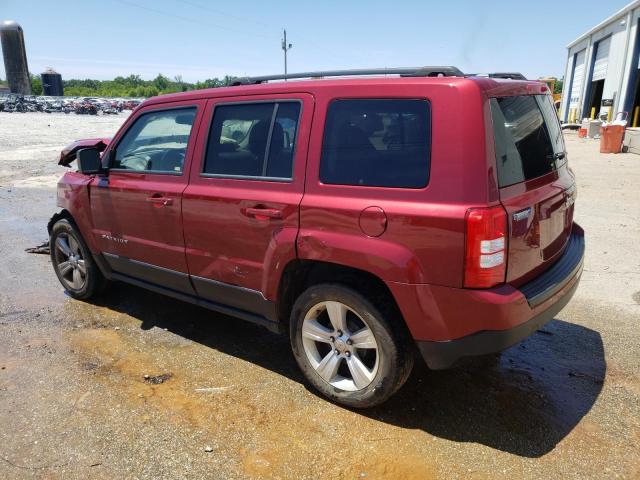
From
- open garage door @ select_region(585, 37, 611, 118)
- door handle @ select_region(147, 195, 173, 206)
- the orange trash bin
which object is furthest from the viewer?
open garage door @ select_region(585, 37, 611, 118)

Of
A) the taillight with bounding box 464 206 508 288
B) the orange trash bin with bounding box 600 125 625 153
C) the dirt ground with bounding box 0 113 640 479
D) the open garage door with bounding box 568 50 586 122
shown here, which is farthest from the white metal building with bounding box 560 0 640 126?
the taillight with bounding box 464 206 508 288

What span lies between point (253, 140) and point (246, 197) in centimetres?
40

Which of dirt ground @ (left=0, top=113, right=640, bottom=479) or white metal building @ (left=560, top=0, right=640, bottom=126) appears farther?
white metal building @ (left=560, top=0, right=640, bottom=126)

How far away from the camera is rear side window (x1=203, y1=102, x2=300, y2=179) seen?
309 centimetres

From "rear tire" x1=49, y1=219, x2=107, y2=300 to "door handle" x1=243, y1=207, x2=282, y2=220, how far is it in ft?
7.42

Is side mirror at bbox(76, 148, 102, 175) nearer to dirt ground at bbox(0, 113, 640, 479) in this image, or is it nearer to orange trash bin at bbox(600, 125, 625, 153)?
dirt ground at bbox(0, 113, 640, 479)

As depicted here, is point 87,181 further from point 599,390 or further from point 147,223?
point 599,390

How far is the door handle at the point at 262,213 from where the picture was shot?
3.02 meters

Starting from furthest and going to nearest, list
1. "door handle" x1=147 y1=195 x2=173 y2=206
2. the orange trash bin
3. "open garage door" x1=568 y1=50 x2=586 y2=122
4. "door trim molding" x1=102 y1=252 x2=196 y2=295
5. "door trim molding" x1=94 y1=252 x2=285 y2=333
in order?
"open garage door" x1=568 y1=50 x2=586 y2=122 < the orange trash bin < "door trim molding" x1=102 y1=252 x2=196 y2=295 < "door handle" x1=147 y1=195 x2=173 y2=206 < "door trim molding" x1=94 y1=252 x2=285 y2=333

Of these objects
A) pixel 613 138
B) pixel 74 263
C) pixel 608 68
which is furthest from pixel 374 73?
pixel 608 68

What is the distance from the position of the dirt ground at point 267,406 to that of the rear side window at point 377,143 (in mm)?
1424

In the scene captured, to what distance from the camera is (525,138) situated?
2807 mm

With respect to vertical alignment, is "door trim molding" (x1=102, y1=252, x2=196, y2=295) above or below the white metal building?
below

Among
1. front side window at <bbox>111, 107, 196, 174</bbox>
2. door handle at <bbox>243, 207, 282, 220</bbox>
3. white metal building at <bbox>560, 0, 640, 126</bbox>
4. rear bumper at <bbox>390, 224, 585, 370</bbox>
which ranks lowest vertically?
rear bumper at <bbox>390, 224, 585, 370</bbox>
